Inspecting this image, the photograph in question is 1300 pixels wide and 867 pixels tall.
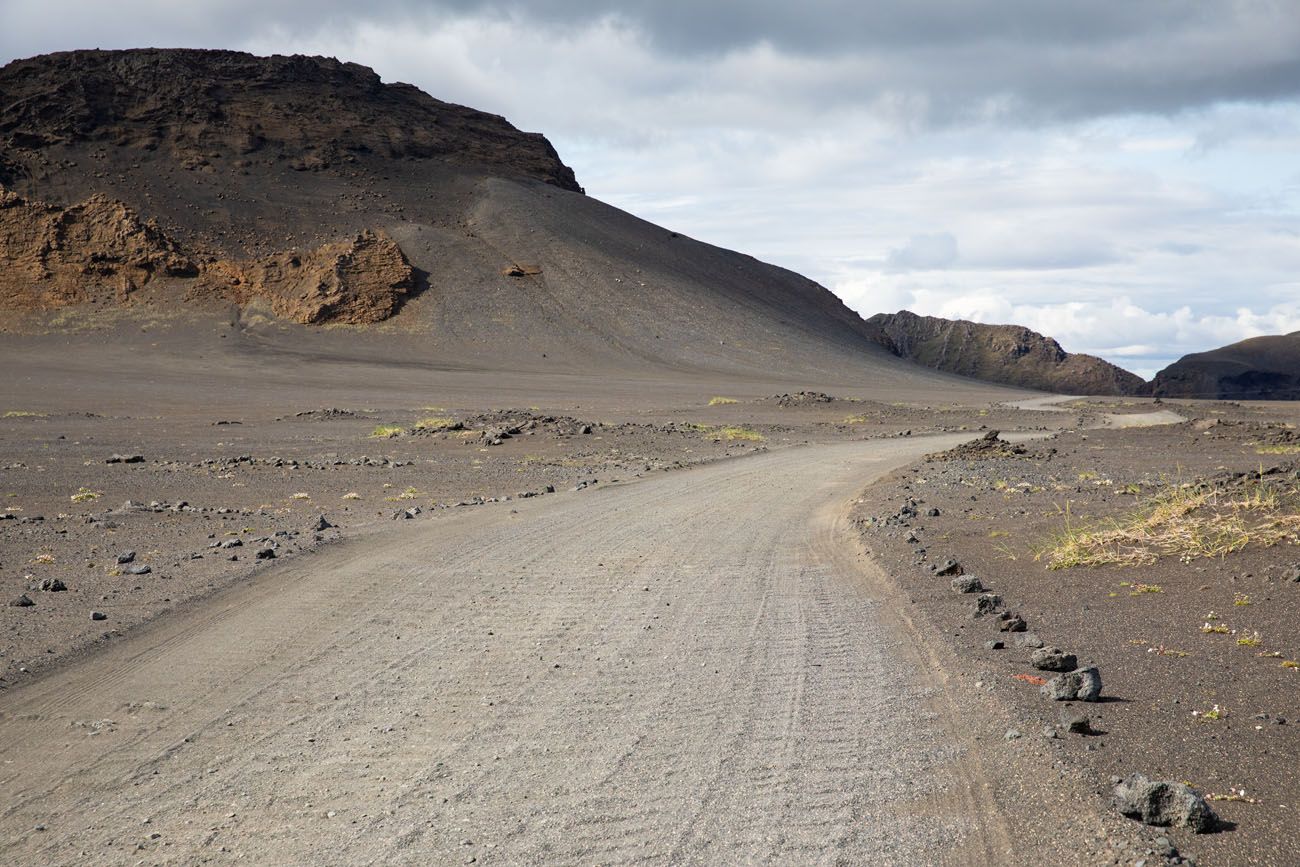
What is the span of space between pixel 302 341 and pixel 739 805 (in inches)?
2722

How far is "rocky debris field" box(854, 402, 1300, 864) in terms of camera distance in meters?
4.46

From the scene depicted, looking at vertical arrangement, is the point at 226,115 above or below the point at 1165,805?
above

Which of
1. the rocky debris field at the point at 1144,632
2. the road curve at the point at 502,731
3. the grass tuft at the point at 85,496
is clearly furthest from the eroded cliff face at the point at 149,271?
the road curve at the point at 502,731

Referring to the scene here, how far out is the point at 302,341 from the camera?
2741 inches

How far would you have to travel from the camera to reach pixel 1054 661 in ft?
20.8

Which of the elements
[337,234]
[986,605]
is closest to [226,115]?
[337,234]

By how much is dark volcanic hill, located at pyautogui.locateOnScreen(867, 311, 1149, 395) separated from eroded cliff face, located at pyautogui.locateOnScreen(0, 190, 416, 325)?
187 ft

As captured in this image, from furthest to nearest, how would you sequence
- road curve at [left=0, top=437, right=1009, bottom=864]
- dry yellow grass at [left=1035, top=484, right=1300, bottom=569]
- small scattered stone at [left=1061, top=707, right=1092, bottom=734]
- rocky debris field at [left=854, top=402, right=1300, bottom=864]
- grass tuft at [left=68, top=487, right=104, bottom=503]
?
grass tuft at [left=68, top=487, right=104, bottom=503]
dry yellow grass at [left=1035, top=484, right=1300, bottom=569]
small scattered stone at [left=1061, top=707, right=1092, bottom=734]
rocky debris field at [left=854, top=402, right=1300, bottom=864]
road curve at [left=0, top=437, right=1009, bottom=864]

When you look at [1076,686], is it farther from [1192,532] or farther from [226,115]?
[226,115]

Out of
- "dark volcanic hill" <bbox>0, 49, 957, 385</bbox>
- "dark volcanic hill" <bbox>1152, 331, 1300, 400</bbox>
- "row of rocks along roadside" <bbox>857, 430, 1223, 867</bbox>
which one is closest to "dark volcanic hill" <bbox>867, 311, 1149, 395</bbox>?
"dark volcanic hill" <bbox>1152, 331, 1300, 400</bbox>

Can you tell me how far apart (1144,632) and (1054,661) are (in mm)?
1124

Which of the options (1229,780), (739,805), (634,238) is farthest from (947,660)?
(634,238)

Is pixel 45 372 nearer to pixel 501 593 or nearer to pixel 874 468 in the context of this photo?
pixel 874 468

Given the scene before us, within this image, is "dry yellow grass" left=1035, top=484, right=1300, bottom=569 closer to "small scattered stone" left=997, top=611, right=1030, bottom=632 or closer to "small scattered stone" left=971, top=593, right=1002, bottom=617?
"small scattered stone" left=971, top=593, right=1002, bottom=617
